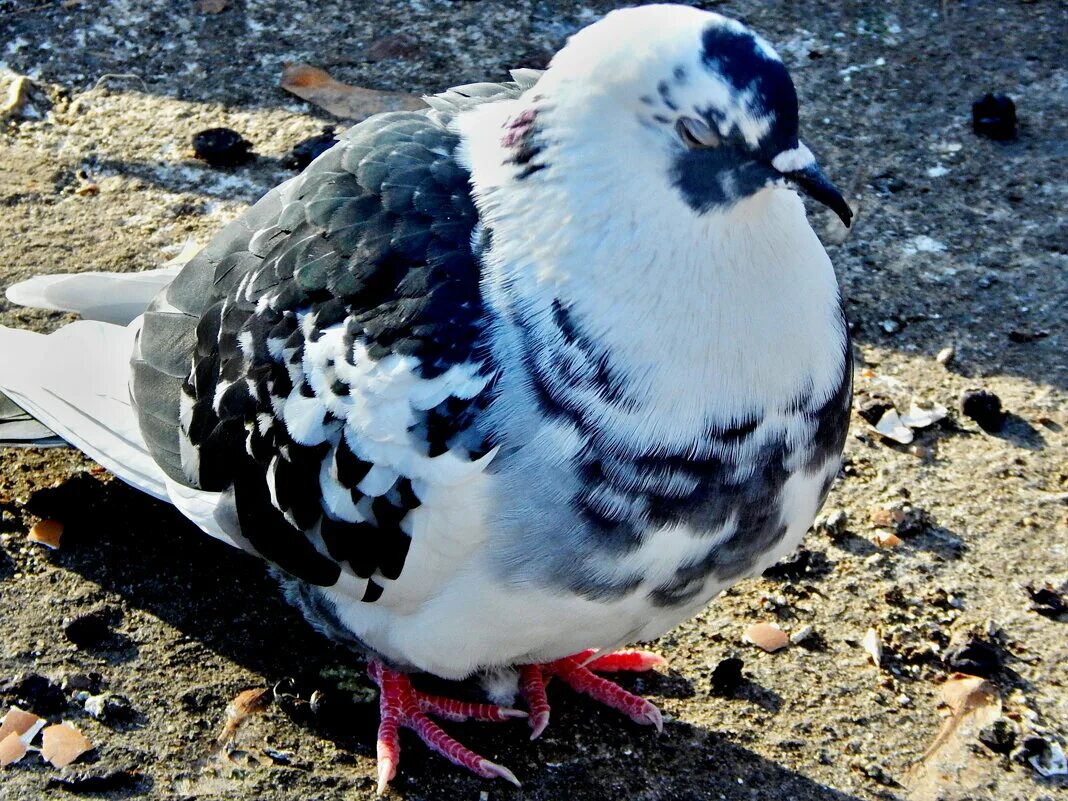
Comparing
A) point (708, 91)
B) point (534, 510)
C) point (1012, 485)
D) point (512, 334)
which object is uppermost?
point (708, 91)

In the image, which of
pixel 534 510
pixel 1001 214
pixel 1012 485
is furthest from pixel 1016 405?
pixel 534 510

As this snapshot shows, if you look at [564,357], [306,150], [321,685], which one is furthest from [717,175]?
[306,150]

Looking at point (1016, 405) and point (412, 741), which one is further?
point (1016, 405)

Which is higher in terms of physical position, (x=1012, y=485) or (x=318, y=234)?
(x=318, y=234)

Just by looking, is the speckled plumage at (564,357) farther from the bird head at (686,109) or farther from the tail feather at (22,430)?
the tail feather at (22,430)

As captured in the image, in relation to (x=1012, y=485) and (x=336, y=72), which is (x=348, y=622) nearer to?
(x=1012, y=485)

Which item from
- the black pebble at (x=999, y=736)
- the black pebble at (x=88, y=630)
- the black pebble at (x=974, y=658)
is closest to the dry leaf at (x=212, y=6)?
the black pebble at (x=88, y=630)
